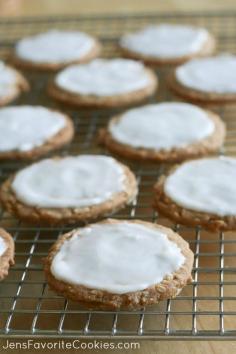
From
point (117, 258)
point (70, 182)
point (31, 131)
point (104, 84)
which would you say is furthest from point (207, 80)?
point (117, 258)

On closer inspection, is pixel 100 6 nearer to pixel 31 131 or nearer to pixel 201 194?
pixel 31 131

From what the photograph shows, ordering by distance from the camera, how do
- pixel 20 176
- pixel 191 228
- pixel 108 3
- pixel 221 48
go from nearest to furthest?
pixel 191 228 → pixel 20 176 → pixel 221 48 → pixel 108 3

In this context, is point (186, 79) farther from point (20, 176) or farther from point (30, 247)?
point (30, 247)

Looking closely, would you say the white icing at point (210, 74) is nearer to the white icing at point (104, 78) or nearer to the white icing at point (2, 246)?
the white icing at point (104, 78)

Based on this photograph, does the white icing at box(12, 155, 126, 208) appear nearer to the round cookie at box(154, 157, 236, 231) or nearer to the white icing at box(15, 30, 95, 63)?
the round cookie at box(154, 157, 236, 231)

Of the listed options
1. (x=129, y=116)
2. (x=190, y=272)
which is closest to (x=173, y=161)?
(x=129, y=116)

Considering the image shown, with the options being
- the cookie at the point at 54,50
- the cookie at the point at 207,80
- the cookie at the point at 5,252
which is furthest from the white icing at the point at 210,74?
the cookie at the point at 5,252
